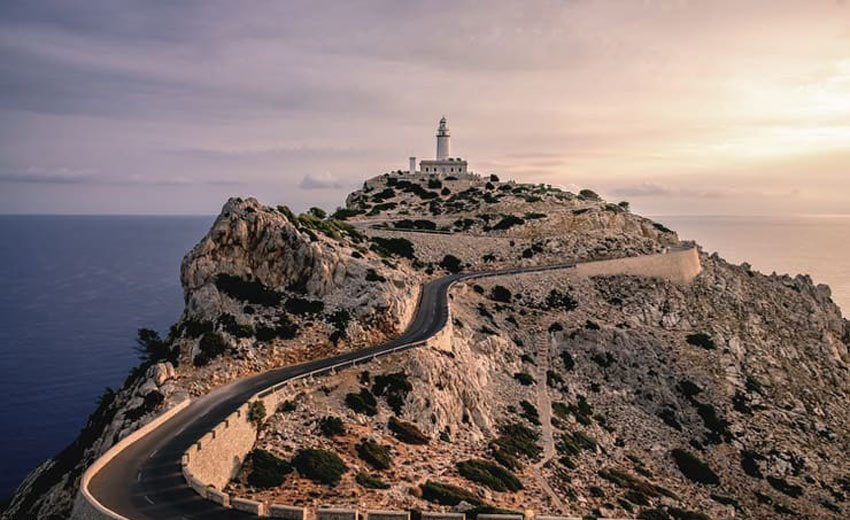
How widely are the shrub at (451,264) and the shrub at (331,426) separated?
3889cm

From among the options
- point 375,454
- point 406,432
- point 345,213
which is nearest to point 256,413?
point 375,454

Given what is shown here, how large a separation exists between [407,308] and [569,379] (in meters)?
16.9

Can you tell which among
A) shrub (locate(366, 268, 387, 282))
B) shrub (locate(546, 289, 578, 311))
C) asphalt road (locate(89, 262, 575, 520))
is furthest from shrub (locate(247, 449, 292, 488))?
shrub (locate(546, 289, 578, 311))

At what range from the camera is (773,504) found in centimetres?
4003

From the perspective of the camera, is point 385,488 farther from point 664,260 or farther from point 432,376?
point 664,260

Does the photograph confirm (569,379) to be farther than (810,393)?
No

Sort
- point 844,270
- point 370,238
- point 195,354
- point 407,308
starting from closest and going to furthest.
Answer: point 195,354
point 407,308
point 370,238
point 844,270

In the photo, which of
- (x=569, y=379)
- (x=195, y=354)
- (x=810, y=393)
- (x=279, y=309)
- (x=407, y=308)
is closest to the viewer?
(x=195, y=354)

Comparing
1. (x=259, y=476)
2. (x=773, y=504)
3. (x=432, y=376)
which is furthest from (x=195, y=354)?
(x=773, y=504)

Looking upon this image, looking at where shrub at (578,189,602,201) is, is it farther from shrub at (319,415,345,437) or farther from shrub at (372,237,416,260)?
shrub at (319,415,345,437)

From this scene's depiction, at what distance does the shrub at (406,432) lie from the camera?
99.8 ft

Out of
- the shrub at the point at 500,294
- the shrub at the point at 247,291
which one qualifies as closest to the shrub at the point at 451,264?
the shrub at the point at 500,294

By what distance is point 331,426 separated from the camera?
2850 centimetres

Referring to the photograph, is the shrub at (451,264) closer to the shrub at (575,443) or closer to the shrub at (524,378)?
the shrub at (524,378)
